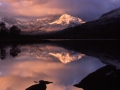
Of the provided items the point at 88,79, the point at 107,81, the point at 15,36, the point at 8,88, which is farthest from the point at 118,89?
the point at 15,36

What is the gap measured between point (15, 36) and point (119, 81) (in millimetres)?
166388

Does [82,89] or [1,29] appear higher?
[1,29]

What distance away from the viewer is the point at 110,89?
11.2m

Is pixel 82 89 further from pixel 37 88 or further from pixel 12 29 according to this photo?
pixel 12 29

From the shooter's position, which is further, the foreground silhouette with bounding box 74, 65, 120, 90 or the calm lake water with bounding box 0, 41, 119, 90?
the calm lake water with bounding box 0, 41, 119, 90

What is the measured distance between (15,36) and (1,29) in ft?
37.0

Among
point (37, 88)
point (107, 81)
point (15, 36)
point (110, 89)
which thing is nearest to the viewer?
point (37, 88)

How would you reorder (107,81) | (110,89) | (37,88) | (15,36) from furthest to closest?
(15,36)
(107,81)
(110,89)
(37,88)

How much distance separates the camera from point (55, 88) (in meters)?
13.0

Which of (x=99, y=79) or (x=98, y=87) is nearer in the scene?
(x=98, y=87)

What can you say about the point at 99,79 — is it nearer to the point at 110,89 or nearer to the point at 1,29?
the point at 110,89

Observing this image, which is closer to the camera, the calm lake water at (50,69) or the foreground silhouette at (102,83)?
the foreground silhouette at (102,83)

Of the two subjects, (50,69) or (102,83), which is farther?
(50,69)

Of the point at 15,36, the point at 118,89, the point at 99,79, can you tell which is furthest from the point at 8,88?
the point at 15,36
